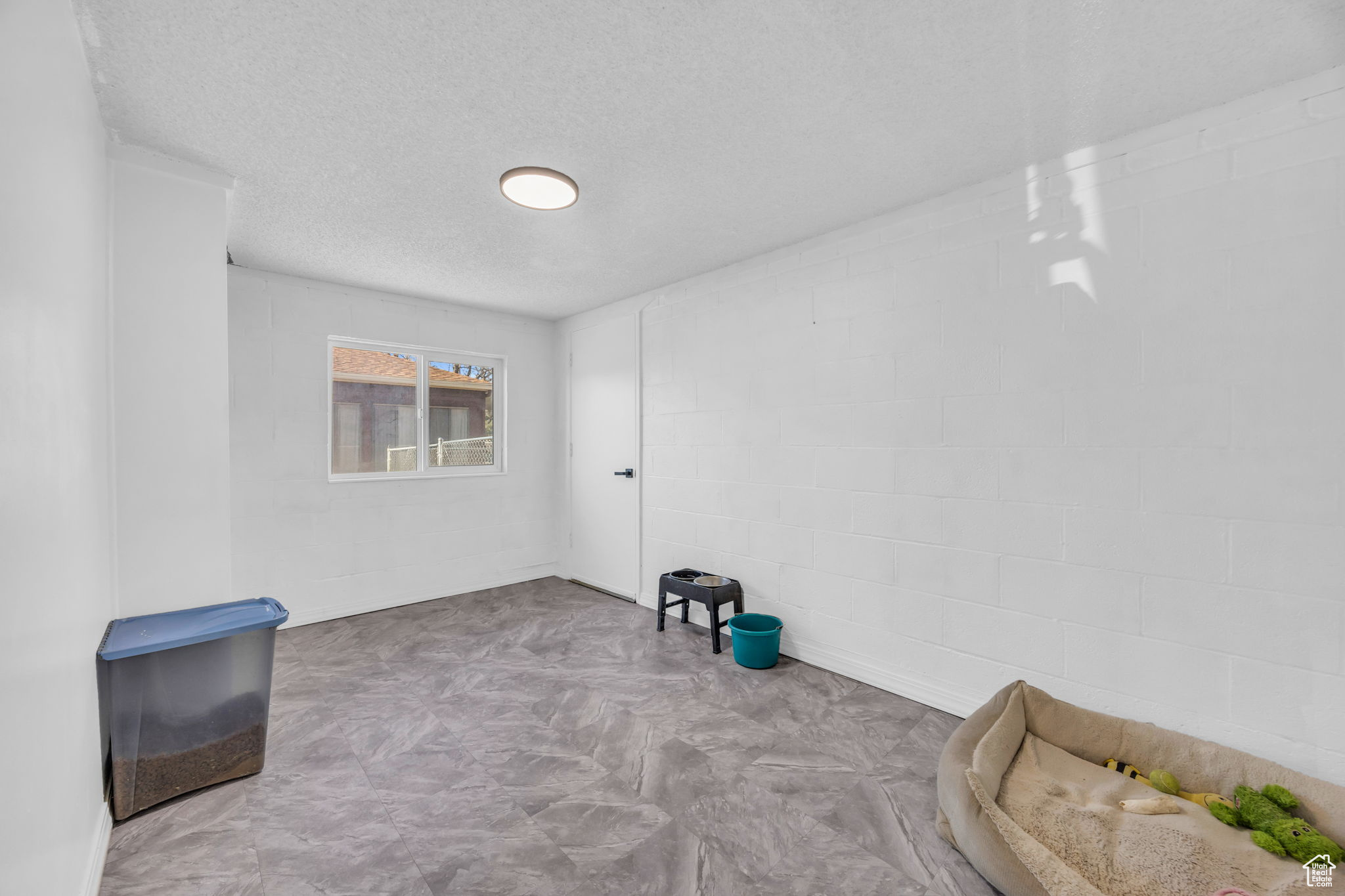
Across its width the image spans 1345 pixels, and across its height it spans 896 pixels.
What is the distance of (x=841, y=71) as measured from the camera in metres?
1.80

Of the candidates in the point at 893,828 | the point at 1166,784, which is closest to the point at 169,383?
the point at 893,828

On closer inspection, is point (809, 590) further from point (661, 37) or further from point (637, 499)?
point (661, 37)

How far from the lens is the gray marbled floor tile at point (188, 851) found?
65.0 inches

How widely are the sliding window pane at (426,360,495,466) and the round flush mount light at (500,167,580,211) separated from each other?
2.41m

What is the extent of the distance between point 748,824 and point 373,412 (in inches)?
154

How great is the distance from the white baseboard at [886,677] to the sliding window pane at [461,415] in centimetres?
312

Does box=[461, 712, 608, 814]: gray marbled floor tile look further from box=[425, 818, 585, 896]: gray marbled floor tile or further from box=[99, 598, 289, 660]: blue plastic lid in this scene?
box=[99, 598, 289, 660]: blue plastic lid

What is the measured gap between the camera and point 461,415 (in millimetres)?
4836

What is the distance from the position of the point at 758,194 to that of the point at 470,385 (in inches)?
125

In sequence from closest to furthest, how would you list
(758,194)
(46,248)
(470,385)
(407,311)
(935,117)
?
(46,248) < (935,117) < (758,194) < (407,311) < (470,385)

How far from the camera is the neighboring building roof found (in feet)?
13.7

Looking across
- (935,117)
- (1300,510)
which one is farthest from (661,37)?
(1300,510)

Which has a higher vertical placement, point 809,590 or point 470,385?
point 470,385

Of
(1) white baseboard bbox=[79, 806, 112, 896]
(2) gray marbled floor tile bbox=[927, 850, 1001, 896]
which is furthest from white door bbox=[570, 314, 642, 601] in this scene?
(1) white baseboard bbox=[79, 806, 112, 896]
